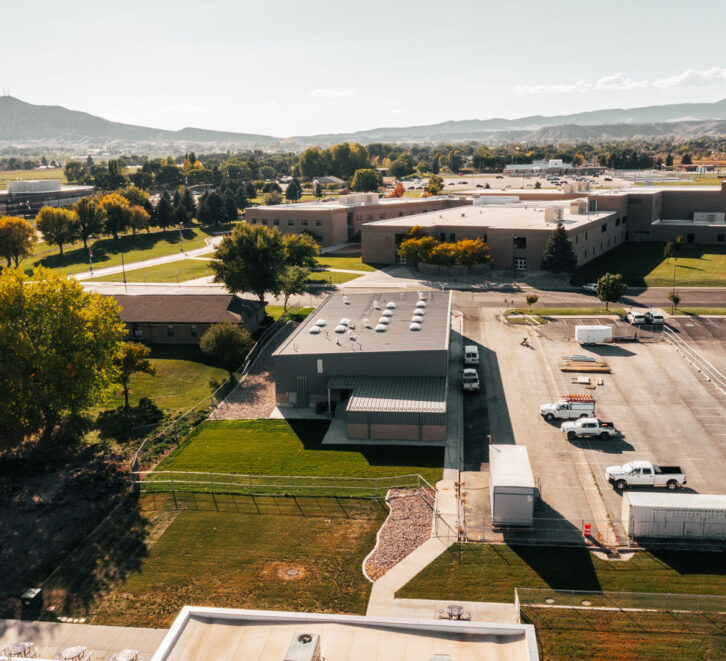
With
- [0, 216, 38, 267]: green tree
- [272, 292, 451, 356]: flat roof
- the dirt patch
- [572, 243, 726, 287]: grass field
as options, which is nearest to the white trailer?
[272, 292, 451, 356]: flat roof

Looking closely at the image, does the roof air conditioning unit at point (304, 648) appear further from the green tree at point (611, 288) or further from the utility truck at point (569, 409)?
the green tree at point (611, 288)

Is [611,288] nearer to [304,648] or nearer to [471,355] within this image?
[471,355]

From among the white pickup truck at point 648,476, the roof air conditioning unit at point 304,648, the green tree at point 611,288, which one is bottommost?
the white pickup truck at point 648,476

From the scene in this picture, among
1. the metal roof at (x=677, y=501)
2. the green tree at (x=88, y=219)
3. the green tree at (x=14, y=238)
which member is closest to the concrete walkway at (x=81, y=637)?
the metal roof at (x=677, y=501)

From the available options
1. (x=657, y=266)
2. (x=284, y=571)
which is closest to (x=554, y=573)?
(x=284, y=571)

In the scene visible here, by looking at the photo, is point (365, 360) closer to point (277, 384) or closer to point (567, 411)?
point (277, 384)

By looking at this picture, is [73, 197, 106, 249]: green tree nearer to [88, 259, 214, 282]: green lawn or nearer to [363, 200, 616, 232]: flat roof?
[88, 259, 214, 282]: green lawn
